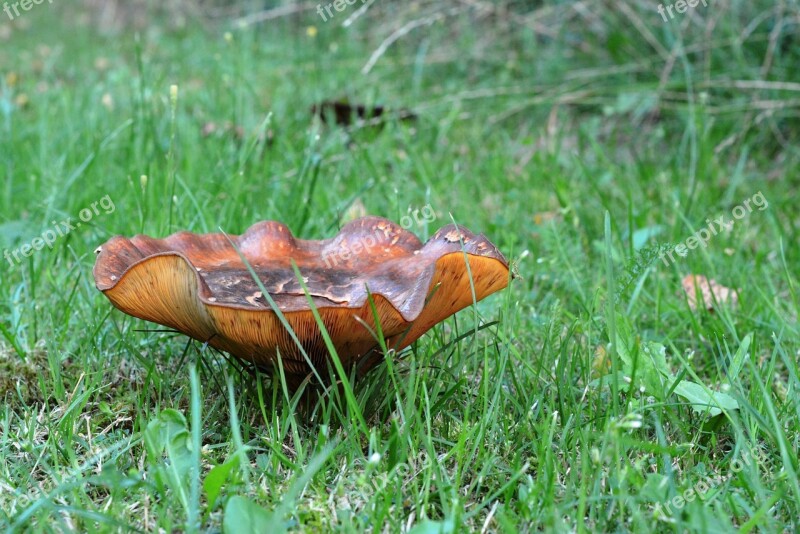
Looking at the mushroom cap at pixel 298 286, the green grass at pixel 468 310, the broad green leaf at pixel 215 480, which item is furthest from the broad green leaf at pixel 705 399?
the broad green leaf at pixel 215 480

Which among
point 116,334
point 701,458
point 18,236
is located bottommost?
point 701,458

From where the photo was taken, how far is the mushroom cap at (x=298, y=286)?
4.98ft

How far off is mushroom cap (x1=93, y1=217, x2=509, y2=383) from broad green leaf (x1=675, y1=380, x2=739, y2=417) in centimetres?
54

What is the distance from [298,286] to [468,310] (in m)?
0.79

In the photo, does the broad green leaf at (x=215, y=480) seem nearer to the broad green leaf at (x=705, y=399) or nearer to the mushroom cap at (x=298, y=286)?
the mushroom cap at (x=298, y=286)

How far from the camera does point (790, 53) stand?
437 centimetres

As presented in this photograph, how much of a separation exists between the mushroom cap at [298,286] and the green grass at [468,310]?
5.1 inches

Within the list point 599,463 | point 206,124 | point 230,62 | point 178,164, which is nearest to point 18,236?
point 178,164

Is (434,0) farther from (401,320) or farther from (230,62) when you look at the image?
(401,320)

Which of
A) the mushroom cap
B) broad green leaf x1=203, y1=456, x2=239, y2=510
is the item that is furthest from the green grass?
the mushroom cap

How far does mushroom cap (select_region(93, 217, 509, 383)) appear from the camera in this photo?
4.98ft

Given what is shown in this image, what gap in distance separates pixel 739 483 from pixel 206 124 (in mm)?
3510

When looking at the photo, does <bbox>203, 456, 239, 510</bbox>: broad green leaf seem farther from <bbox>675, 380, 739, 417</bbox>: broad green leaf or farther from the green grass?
<bbox>675, 380, 739, 417</bbox>: broad green leaf

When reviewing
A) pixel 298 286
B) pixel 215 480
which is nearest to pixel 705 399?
pixel 298 286
